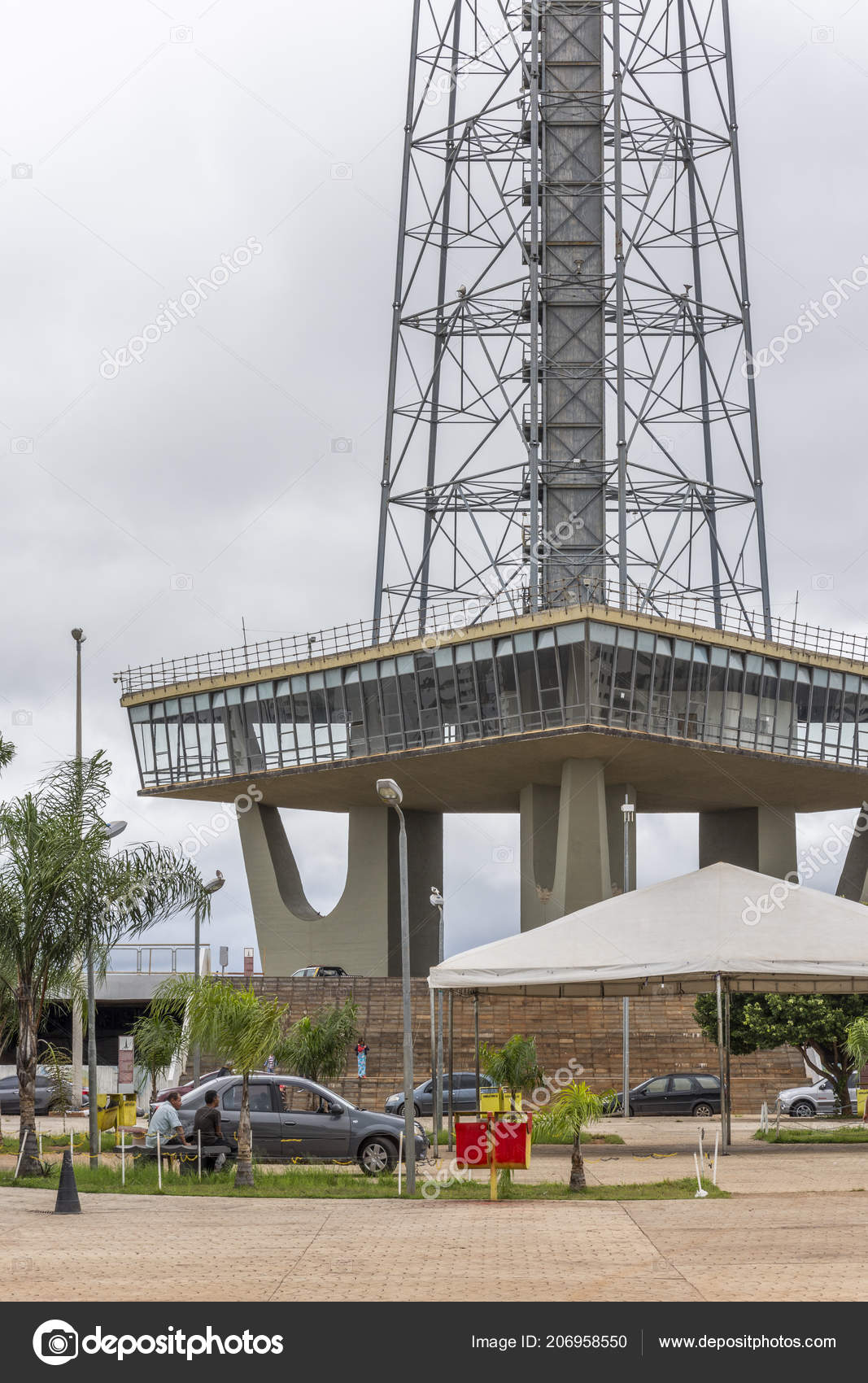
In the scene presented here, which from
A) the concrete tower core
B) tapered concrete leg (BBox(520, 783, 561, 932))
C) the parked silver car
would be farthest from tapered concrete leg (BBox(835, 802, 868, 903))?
the parked silver car

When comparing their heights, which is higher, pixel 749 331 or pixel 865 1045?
pixel 749 331

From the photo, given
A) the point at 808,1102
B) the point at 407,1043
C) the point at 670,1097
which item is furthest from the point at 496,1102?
the point at 808,1102

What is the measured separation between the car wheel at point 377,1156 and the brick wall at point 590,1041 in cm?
1928

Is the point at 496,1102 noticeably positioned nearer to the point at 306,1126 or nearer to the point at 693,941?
the point at 306,1126

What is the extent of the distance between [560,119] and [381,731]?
2472 centimetres

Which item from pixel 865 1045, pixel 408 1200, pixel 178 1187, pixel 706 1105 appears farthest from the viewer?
pixel 706 1105

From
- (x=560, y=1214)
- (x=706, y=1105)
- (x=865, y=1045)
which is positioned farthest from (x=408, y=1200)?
(x=706, y=1105)

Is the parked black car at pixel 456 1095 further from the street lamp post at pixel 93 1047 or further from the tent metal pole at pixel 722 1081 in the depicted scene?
the street lamp post at pixel 93 1047

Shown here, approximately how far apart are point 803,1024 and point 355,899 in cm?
3053

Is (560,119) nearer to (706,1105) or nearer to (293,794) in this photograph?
(293,794)

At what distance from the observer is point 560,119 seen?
65.4 metres

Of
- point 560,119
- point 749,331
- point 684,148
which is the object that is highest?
point 560,119

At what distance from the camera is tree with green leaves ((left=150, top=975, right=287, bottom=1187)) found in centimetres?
2062
